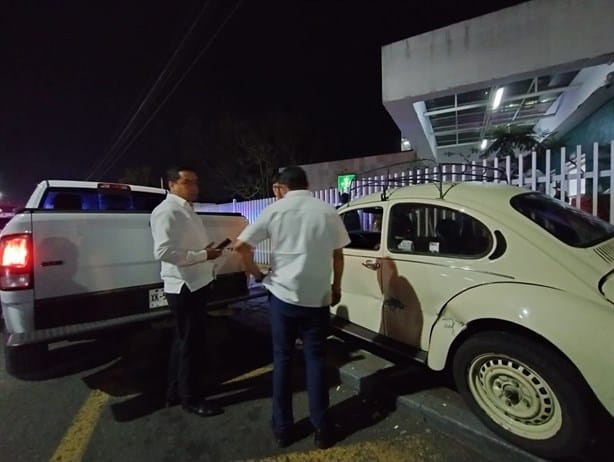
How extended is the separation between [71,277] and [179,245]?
3.42 ft

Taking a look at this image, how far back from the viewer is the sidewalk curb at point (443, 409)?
2.39 m

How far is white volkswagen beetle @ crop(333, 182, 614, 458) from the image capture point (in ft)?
6.98

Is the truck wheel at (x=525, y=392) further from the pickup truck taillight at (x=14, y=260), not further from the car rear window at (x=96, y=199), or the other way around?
the car rear window at (x=96, y=199)

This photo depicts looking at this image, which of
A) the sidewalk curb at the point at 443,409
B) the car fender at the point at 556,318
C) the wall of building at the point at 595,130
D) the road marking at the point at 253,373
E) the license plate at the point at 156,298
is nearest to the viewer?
the car fender at the point at 556,318

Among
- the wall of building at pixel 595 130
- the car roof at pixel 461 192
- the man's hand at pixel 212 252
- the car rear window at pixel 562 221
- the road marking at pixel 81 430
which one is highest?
the wall of building at pixel 595 130

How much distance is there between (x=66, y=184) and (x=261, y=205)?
20.6 feet

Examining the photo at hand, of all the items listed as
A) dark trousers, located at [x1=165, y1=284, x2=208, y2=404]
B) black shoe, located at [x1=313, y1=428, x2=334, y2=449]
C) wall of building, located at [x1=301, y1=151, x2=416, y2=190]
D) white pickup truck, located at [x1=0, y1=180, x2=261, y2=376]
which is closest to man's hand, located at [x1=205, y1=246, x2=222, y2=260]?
dark trousers, located at [x1=165, y1=284, x2=208, y2=404]

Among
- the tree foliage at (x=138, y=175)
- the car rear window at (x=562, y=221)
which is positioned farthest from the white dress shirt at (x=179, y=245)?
the tree foliage at (x=138, y=175)

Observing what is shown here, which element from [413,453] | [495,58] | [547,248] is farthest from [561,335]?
[495,58]

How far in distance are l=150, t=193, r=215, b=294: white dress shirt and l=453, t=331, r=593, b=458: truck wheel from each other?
80.8 inches

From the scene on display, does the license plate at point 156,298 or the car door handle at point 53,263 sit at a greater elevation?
the car door handle at point 53,263

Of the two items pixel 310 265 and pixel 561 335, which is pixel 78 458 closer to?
pixel 310 265

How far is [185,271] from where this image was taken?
9.34 ft

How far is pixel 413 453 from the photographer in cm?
249
